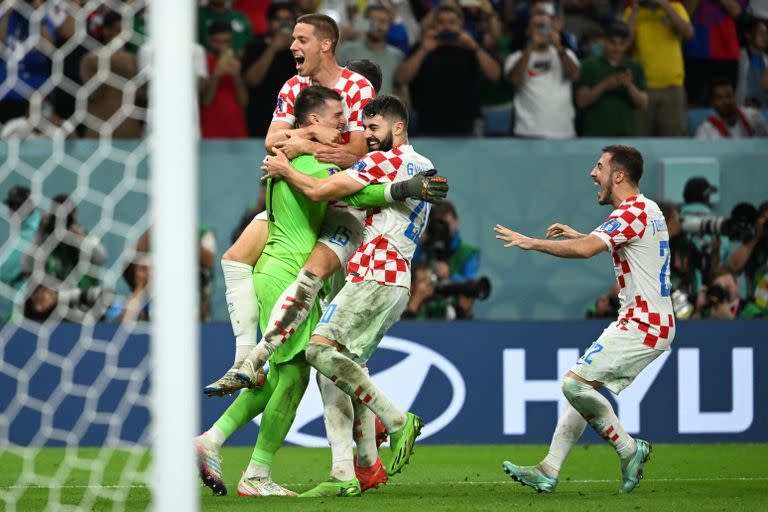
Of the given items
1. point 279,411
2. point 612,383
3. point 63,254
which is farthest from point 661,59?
point 279,411

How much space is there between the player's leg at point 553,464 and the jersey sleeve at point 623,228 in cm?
93

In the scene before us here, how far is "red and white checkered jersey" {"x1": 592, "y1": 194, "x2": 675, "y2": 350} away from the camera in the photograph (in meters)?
6.70

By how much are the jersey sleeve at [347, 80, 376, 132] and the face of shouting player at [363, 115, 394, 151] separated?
0.71 feet

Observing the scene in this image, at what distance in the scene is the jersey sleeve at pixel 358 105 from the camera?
6910 mm

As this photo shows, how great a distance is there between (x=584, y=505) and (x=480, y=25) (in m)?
6.88

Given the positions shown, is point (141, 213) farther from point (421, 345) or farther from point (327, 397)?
point (327, 397)

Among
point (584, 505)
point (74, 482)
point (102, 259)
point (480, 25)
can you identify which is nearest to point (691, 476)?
point (584, 505)

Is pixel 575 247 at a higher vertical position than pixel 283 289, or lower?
higher

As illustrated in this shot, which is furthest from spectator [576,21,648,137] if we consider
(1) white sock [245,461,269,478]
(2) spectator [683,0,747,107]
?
(1) white sock [245,461,269,478]

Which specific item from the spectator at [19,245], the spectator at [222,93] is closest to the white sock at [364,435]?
the spectator at [19,245]

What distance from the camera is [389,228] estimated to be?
257 inches

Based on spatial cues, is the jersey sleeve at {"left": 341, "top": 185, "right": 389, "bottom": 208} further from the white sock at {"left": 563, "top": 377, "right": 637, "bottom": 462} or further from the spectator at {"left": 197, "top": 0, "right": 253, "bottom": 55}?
the spectator at {"left": 197, "top": 0, "right": 253, "bottom": 55}

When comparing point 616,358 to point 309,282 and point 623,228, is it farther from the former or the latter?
point 309,282

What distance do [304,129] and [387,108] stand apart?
1.55ft
